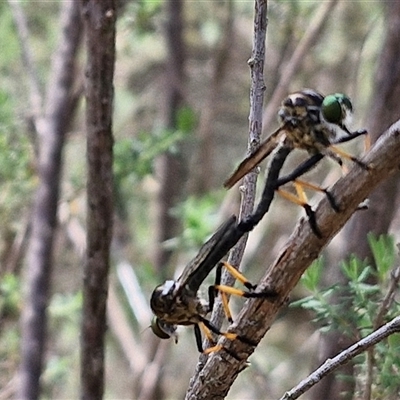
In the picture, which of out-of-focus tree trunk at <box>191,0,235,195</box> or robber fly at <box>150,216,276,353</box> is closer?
robber fly at <box>150,216,276,353</box>

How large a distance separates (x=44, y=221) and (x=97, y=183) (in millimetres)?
457

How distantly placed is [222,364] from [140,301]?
61.9 inches

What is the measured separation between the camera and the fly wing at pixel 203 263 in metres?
0.78

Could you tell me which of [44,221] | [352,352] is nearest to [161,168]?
[44,221]

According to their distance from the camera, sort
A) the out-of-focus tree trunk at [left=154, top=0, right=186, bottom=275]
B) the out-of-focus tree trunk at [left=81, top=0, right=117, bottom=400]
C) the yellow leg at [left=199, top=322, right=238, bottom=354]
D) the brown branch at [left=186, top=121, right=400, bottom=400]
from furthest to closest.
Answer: the out-of-focus tree trunk at [left=154, top=0, right=186, bottom=275] → the out-of-focus tree trunk at [left=81, top=0, right=117, bottom=400] → the yellow leg at [left=199, top=322, right=238, bottom=354] → the brown branch at [left=186, top=121, right=400, bottom=400]

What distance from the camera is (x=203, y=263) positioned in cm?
81

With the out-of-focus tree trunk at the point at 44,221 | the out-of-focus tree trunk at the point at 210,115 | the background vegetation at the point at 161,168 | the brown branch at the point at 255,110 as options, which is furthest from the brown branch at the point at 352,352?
the out-of-focus tree trunk at the point at 210,115

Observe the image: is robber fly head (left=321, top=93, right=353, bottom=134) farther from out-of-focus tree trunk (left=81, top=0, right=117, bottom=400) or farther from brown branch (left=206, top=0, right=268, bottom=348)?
out-of-focus tree trunk (left=81, top=0, right=117, bottom=400)

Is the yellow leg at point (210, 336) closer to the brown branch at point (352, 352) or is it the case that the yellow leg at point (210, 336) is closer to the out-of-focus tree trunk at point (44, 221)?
the brown branch at point (352, 352)

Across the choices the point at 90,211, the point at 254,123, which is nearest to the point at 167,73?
the point at 90,211

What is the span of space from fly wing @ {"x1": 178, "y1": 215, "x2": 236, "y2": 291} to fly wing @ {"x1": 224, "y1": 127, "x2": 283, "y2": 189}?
4cm

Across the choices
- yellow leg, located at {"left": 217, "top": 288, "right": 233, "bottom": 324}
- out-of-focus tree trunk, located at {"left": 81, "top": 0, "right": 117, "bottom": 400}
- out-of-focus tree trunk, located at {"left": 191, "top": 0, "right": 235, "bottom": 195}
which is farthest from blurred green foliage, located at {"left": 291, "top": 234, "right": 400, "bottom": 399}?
out-of-focus tree trunk, located at {"left": 191, "top": 0, "right": 235, "bottom": 195}

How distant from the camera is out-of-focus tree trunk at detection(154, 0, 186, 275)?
2514 millimetres

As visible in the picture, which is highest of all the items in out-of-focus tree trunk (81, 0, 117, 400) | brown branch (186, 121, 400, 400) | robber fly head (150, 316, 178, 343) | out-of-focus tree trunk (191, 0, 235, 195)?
out-of-focus tree trunk (191, 0, 235, 195)
